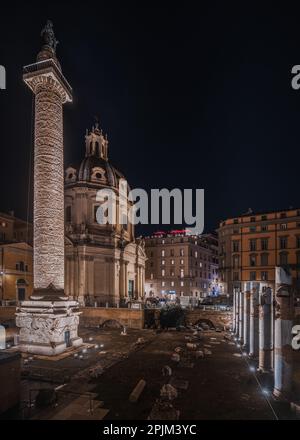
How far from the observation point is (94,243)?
47.8 metres

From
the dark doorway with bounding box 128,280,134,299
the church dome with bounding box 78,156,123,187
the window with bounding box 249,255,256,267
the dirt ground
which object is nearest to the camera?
the dirt ground

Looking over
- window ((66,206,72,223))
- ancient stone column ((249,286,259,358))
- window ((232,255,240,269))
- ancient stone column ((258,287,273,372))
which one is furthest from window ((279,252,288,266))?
ancient stone column ((258,287,273,372))

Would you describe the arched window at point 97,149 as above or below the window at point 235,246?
above

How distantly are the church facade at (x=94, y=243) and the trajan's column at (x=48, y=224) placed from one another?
802 inches

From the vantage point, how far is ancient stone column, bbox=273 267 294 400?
13656 millimetres

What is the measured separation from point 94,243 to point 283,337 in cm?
3673

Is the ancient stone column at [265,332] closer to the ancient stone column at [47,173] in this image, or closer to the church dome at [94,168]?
the ancient stone column at [47,173]

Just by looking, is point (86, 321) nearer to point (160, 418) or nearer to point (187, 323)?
point (187, 323)

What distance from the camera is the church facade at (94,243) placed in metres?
46.2

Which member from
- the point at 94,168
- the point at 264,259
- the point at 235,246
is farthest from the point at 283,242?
the point at 94,168

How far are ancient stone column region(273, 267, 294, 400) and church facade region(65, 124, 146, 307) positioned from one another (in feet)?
102

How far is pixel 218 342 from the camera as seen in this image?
27391mm

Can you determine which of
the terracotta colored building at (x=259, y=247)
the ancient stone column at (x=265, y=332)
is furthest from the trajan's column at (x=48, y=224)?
the terracotta colored building at (x=259, y=247)

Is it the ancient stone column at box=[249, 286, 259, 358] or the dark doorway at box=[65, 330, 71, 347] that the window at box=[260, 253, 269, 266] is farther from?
the dark doorway at box=[65, 330, 71, 347]
